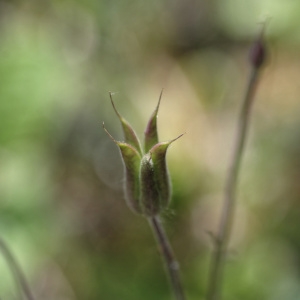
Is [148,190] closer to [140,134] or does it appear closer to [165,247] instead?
[165,247]

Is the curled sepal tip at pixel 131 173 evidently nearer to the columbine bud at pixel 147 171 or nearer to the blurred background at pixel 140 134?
the columbine bud at pixel 147 171

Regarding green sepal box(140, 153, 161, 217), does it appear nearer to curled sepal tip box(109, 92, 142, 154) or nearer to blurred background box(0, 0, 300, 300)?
curled sepal tip box(109, 92, 142, 154)

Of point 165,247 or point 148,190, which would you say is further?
point 165,247

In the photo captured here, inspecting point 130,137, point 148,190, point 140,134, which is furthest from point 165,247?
point 140,134

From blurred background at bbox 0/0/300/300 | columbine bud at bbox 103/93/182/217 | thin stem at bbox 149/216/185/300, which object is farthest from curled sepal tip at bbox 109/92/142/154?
blurred background at bbox 0/0/300/300

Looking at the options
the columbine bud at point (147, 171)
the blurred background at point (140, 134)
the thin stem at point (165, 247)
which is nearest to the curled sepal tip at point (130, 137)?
the columbine bud at point (147, 171)

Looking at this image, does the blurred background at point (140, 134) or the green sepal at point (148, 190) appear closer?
the green sepal at point (148, 190)

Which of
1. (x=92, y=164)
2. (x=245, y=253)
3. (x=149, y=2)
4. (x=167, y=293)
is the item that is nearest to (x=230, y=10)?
(x=149, y=2)
